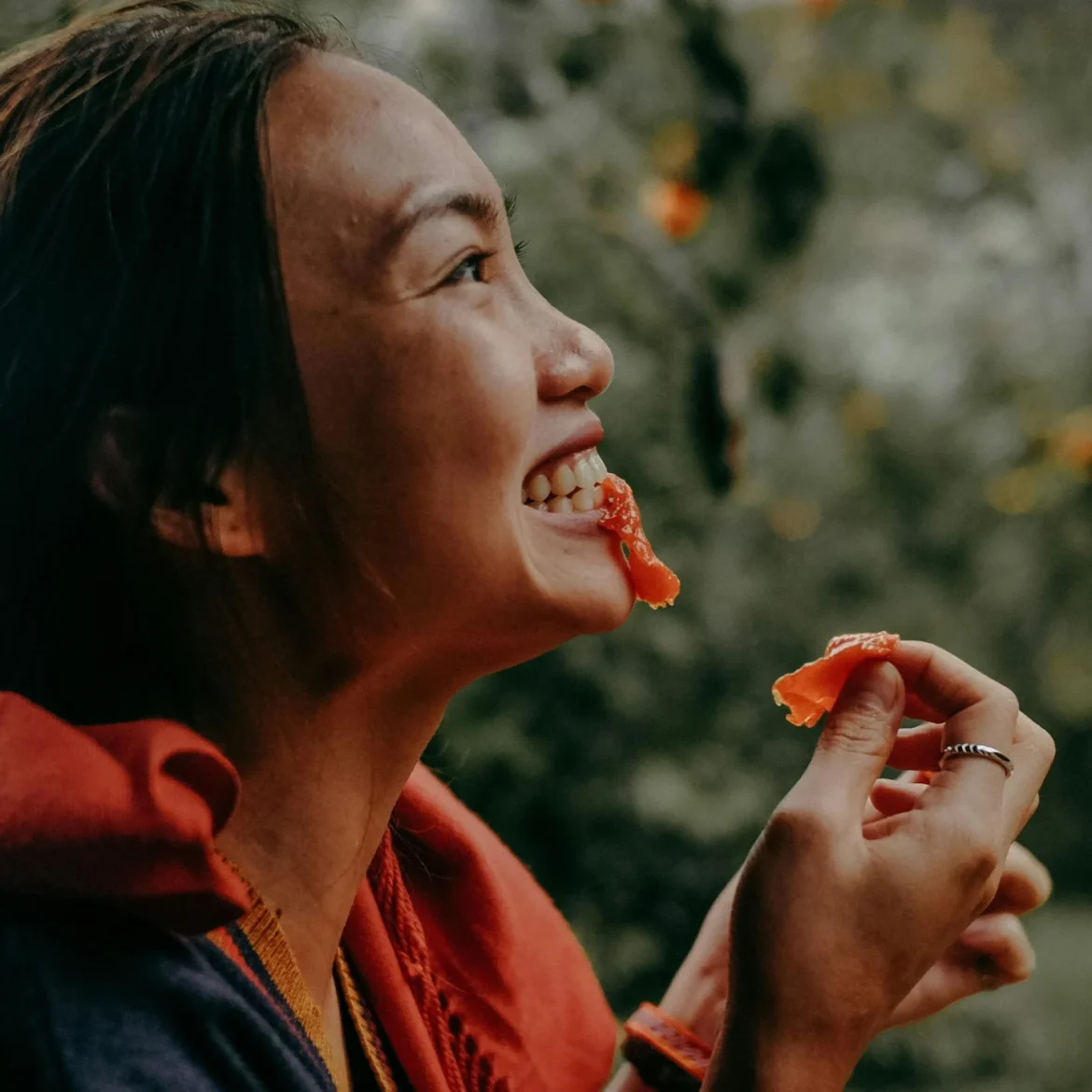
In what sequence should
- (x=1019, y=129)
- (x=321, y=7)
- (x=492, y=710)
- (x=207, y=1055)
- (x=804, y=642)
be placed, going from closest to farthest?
1. (x=207, y=1055)
2. (x=321, y=7)
3. (x=492, y=710)
4. (x=804, y=642)
5. (x=1019, y=129)

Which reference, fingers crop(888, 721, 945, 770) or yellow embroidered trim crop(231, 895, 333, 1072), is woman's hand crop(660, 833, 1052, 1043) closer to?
fingers crop(888, 721, 945, 770)

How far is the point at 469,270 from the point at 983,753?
0.50 metres

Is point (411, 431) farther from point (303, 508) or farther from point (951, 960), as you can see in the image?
point (951, 960)

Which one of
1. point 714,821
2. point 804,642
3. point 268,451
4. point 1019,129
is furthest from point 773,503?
point 268,451

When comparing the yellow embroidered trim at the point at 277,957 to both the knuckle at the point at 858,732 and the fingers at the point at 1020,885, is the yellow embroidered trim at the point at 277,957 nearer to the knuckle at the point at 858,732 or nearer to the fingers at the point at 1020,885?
the knuckle at the point at 858,732

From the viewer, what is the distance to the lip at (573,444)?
0.91 meters

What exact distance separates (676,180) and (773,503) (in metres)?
0.56

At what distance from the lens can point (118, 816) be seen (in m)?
0.70

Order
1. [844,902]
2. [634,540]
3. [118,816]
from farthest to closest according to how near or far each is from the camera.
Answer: [634,540] < [844,902] < [118,816]

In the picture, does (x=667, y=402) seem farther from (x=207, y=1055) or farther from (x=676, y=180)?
(x=207, y=1055)

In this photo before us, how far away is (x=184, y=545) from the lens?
2.80 ft

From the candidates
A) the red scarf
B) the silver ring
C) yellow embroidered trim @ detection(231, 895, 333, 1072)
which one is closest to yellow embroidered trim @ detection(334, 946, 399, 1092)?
the red scarf

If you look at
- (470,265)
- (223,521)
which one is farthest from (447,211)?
(223,521)

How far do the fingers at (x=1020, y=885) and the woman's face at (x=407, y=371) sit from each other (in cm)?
44
